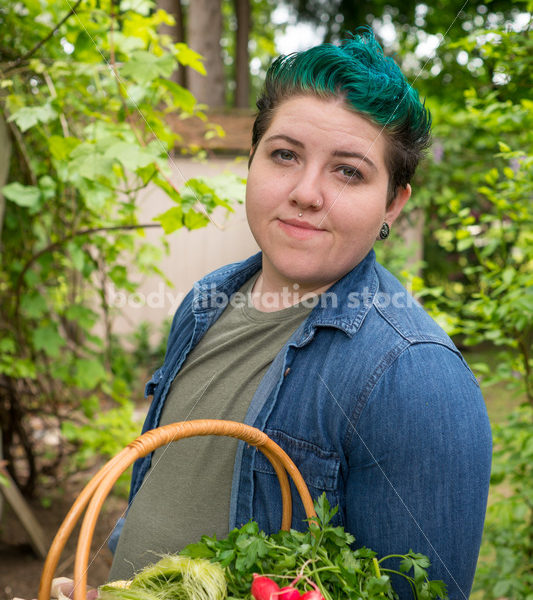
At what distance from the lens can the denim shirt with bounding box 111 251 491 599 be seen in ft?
3.33

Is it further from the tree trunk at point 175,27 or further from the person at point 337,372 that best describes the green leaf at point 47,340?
the tree trunk at point 175,27

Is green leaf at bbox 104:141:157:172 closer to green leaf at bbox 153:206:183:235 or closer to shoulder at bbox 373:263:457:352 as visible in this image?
green leaf at bbox 153:206:183:235

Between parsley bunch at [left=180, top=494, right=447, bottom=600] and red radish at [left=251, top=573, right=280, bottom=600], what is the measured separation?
2cm

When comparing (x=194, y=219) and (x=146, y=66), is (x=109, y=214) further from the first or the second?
(x=194, y=219)

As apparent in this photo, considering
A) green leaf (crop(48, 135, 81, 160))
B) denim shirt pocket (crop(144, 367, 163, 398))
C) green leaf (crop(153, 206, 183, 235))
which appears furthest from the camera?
green leaf (crop(48, 135, 81, 160))

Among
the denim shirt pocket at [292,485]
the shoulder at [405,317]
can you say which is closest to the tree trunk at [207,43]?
the shoulder at [405,317]

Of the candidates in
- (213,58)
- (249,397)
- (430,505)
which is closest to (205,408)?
(249,397)

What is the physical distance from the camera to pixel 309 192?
1.13 m

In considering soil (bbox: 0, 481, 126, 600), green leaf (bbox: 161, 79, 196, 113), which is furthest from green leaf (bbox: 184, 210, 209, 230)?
soil (bbox: 0, 481, 126, 600)

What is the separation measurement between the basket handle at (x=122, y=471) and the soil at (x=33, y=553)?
1.94 m

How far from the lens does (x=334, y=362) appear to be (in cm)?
113

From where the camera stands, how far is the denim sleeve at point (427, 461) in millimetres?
1008

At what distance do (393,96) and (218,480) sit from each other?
2.88 feet

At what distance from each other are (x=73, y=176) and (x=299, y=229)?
117 centimetres
